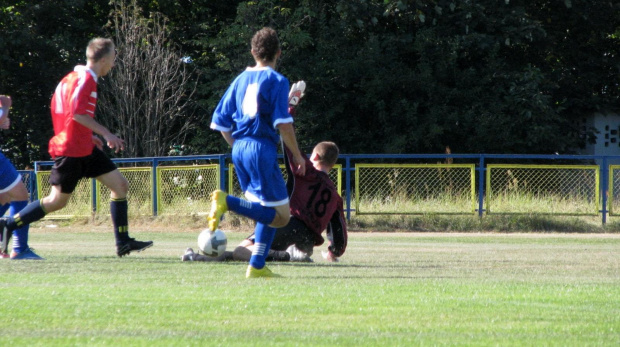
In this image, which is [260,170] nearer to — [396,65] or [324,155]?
[324,155]

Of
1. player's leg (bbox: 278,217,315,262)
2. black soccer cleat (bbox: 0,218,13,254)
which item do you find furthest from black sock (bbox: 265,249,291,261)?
black soccer cleat (bbox: 0,218,13,254)

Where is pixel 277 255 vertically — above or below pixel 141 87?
below

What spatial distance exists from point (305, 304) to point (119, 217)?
380cm

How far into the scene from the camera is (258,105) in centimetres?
680

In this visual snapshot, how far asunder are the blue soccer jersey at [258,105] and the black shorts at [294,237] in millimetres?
1947

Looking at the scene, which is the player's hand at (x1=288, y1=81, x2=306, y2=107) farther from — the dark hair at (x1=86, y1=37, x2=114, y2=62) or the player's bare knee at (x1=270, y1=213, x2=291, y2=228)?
the dark hair at (x1=86, y1=37, x2=114, y2=62)

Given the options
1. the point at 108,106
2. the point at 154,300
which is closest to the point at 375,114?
the point at 108,106

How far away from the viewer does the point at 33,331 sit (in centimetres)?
447

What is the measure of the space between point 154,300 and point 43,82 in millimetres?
25735

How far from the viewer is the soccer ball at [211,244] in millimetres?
8227

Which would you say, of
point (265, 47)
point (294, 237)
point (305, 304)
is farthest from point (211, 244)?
point (305, 304)

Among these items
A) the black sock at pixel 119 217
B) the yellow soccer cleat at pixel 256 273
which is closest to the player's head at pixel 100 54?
the black sock at pixel 119 217

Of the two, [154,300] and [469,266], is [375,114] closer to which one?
[469,266]

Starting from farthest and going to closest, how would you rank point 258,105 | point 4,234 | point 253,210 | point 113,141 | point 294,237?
1. point 294,237
2. point 4,234
3. point 113,141
4. point 253,210
5. point 258,105
